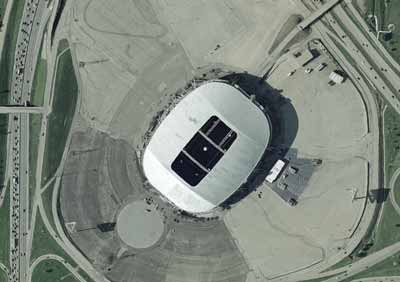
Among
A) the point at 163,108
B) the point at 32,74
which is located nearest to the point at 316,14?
the point at 163,108

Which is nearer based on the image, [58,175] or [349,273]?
[349,273]

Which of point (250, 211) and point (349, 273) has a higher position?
point (250, 211)

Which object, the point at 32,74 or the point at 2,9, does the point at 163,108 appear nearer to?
the point at 32,74

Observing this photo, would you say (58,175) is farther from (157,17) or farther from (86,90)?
(157,17)

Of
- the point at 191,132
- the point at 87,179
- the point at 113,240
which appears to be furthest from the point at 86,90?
the point at 113,240

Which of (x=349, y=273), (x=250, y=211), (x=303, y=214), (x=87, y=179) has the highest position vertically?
(x=87, y=179)

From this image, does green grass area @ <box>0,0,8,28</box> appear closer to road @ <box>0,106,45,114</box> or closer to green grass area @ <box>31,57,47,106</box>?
green grass area @ <box>31,57,47,106</box>
